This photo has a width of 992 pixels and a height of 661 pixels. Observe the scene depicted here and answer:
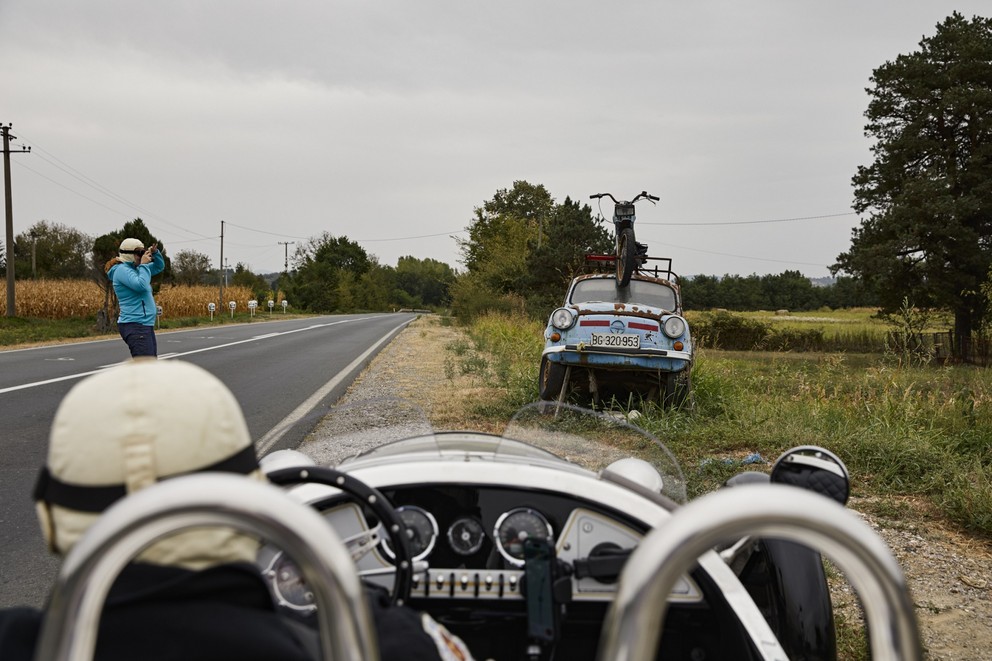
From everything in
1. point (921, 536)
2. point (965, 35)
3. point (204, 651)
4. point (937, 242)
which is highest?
point (965, 35)

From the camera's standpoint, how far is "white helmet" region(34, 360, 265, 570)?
1.11 meters

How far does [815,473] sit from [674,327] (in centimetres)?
635

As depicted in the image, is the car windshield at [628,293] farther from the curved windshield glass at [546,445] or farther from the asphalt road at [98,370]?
the curved windshield glass at [546,445]

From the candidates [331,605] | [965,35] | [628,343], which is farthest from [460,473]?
[965,35]

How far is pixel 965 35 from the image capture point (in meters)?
32.9

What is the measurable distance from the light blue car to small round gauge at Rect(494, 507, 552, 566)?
6634mm

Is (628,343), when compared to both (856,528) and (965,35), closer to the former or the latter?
(856,528)

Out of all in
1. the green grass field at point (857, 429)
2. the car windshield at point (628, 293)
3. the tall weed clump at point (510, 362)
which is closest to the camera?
the green grass field at point (857, 429)

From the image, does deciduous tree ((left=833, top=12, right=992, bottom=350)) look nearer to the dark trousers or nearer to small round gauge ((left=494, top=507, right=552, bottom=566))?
the dark trousers

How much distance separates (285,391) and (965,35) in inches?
1329

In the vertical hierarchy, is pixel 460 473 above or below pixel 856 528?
below

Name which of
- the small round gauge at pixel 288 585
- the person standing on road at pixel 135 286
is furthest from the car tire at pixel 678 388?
the small round gauge at pixel 288 585

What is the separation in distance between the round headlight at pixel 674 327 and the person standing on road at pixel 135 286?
231 inches

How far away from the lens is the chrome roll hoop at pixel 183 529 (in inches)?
34.2
